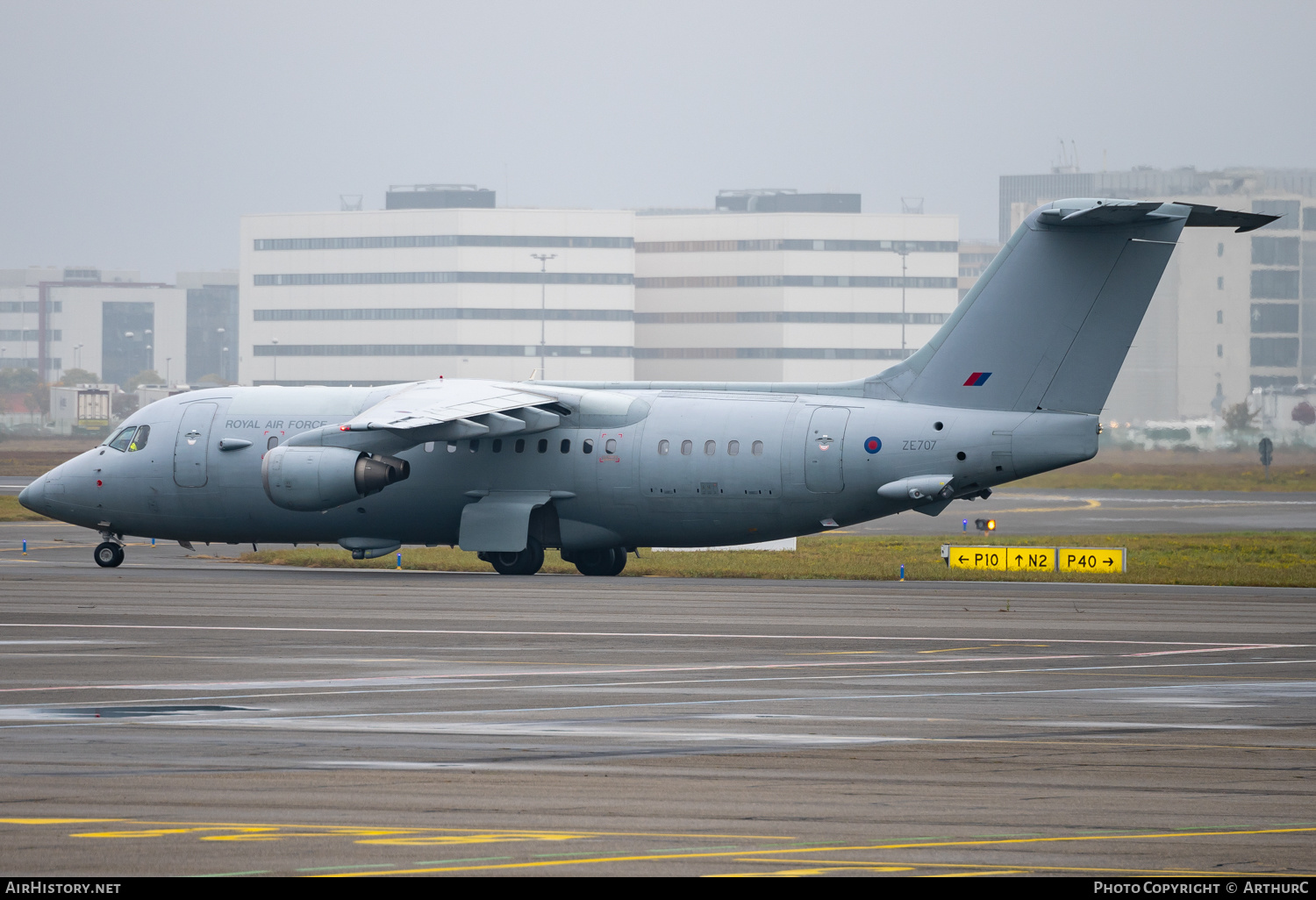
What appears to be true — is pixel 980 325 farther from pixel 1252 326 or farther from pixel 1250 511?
pixel 1252 326

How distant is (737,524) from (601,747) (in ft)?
65.5

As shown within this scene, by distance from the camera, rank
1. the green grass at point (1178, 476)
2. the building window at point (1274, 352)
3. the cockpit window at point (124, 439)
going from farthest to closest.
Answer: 1. the building window at point (1274, 352)
2. the green grass at point (1178, 476)
3. the cockpit window at point (124, 439)

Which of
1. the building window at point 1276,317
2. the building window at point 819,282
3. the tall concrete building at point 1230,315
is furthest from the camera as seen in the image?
the building window at point 819,282

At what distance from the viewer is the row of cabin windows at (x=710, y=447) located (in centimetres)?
3238

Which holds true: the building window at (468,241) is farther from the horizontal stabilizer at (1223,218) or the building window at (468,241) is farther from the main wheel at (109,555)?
the horizontal stabilizer at (1223,218)

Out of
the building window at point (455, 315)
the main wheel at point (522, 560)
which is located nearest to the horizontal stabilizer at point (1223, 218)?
the main wheel at point (522, 560)

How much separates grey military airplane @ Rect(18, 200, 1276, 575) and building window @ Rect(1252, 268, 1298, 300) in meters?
110

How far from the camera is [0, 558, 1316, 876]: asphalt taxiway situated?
9.41 meters

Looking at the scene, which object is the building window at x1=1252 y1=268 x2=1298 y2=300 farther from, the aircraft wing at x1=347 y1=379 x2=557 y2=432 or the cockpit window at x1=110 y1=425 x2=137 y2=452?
the cockpit window at x1=110 y1=425 x2=137 y2=452

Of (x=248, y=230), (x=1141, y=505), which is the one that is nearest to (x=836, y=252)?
(x=248, y=230)

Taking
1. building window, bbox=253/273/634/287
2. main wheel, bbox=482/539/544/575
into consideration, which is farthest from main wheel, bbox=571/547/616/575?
building window, bbox=253/273/634/287

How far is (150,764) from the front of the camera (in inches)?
478

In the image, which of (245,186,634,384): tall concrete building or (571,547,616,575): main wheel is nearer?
(571,547,616,575): main wheel

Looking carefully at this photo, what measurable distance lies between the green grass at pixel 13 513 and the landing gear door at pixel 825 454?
31340 millimetres
